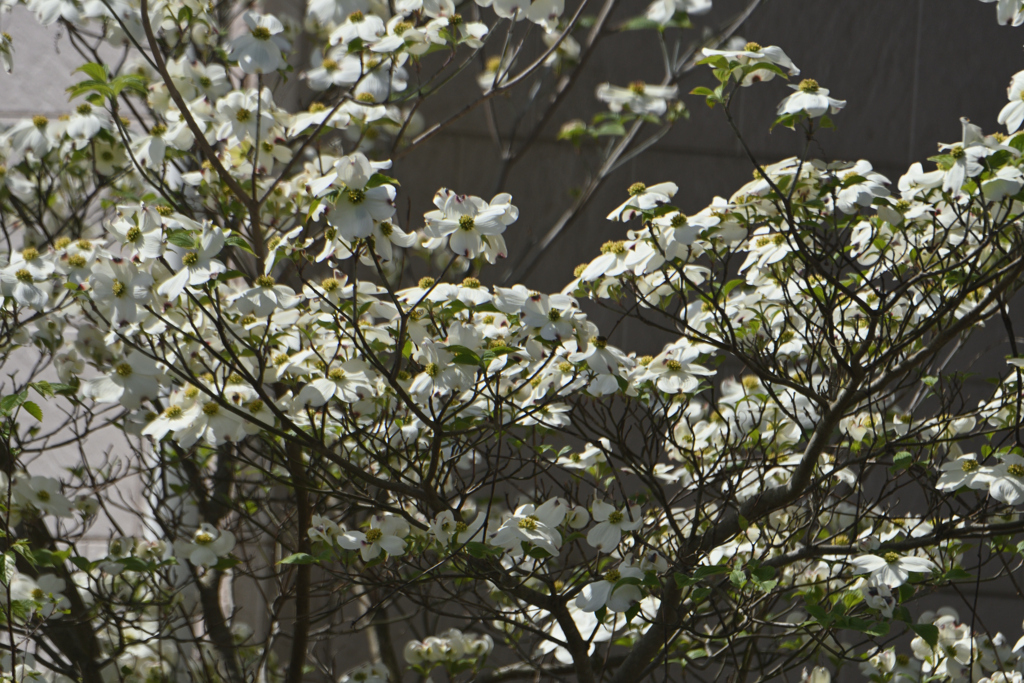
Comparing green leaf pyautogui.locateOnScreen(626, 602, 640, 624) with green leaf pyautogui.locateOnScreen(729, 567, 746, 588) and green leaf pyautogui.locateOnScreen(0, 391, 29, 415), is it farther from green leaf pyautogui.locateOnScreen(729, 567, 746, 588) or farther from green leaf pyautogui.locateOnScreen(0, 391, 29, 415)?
green leaf pyautogui.locateOnScreen(0, 391, 29, 415)

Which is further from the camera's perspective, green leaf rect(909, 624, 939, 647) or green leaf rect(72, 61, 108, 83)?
green leaf rect(72, 61, 108, 83)

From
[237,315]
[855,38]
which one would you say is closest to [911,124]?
[855,38]

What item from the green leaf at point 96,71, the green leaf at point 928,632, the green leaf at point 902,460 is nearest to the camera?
the green leaf at point 928,632

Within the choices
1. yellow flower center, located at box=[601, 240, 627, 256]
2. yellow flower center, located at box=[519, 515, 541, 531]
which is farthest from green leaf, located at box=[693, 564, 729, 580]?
yellow flower center, located at box=[601, 240, 627, 256]

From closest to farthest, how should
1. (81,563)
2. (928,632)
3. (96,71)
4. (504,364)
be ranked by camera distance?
1. (928,632)
2. (504,364)
3. (96,71)
4. (81,563)

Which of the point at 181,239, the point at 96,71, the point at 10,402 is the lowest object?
the point at 10,402

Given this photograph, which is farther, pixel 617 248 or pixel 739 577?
pixel 617 248

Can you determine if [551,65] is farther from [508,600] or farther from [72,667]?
[72,667]

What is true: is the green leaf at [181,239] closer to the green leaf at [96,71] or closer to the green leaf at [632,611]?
the green leaf at [96,71]

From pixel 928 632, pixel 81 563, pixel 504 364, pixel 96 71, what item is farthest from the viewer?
pixel 81 563

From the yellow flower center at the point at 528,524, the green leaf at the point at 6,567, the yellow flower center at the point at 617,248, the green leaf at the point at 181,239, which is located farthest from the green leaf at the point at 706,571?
the green leaf at the point at 6,567

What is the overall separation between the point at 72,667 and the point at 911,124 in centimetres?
295

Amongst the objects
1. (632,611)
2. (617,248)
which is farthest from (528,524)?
(617,248)

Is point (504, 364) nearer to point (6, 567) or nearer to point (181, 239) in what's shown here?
point (181, 239)
